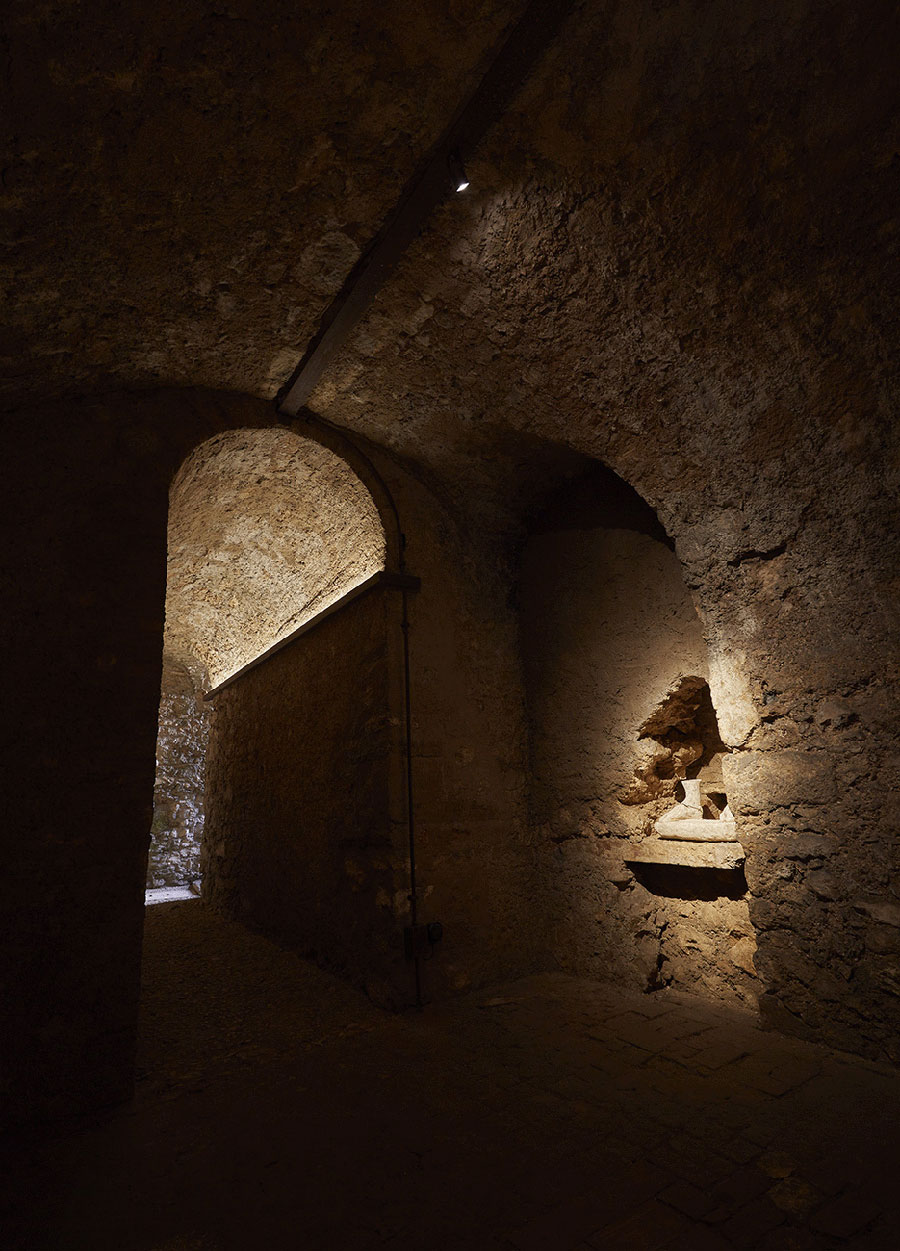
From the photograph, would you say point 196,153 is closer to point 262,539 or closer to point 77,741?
point 77,741

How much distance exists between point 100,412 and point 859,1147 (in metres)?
4.46

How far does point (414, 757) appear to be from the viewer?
4.22m

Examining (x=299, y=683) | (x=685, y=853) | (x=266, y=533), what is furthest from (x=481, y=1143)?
(x=266, y=533)

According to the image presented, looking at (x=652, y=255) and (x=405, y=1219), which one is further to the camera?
(x=652, y=255)

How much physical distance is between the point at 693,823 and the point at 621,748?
664 mm

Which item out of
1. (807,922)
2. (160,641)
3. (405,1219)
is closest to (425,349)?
(160,641)

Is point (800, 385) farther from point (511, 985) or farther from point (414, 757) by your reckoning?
point (511, 985)

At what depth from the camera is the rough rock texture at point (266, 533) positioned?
439 cm

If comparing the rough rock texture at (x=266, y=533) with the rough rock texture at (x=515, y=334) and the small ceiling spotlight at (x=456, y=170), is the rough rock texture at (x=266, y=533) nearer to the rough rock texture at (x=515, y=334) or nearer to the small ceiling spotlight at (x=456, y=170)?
the rough rock texture at (x=515, y=334)

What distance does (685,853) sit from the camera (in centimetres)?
379

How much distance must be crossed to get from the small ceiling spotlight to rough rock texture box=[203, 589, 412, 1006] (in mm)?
2380

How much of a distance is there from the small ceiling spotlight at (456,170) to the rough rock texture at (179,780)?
8.11 metres

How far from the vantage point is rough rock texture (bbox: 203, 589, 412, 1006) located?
4.03 meters

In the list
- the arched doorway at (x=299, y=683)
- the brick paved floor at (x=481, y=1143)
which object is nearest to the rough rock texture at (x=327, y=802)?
the arched doorway at (x=299, y=683)
